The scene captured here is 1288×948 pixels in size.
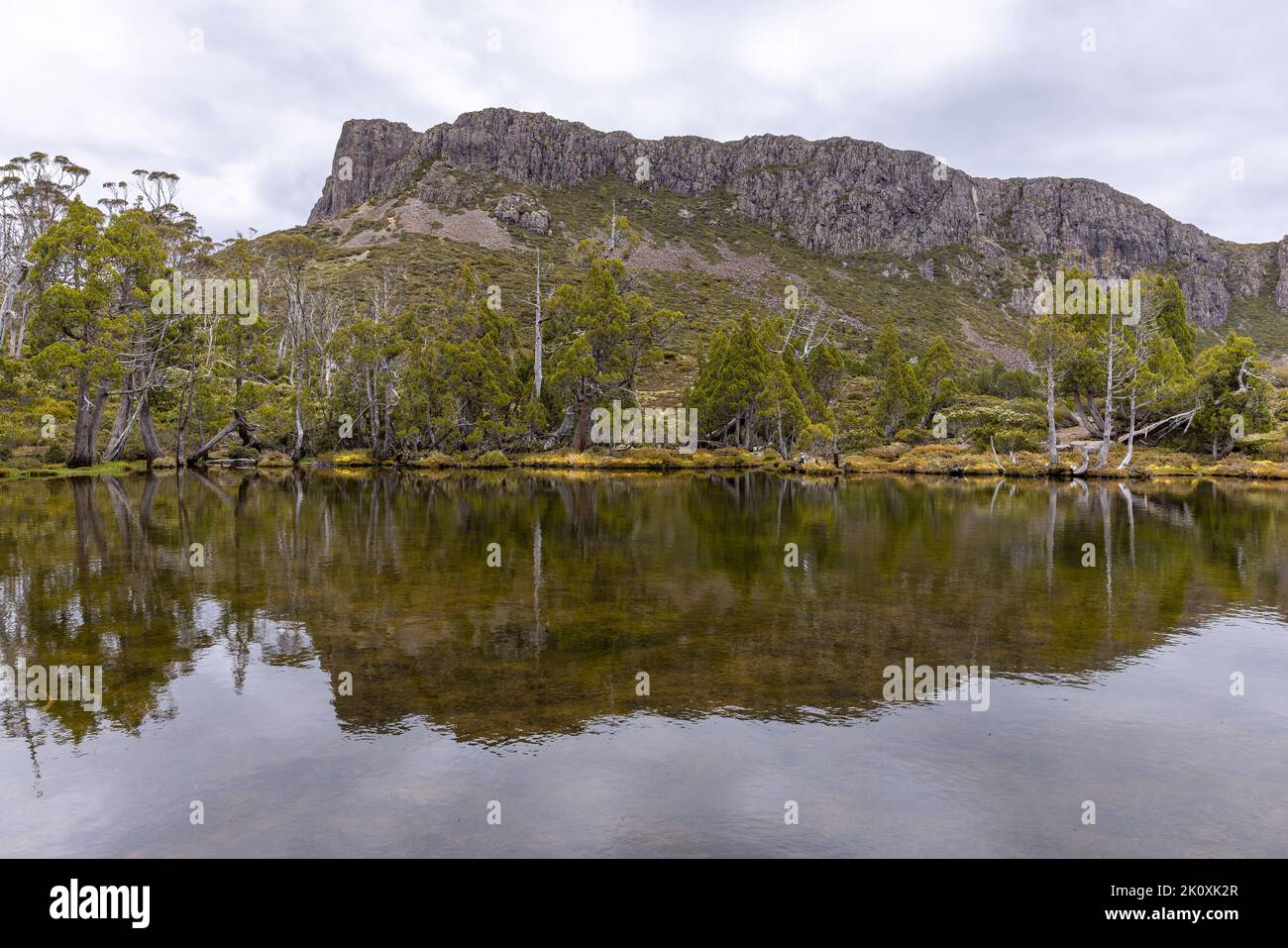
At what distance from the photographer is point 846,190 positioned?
174250 millimetres

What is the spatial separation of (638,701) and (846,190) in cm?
18548

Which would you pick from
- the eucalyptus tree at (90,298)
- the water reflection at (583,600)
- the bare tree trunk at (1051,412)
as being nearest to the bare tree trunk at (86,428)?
the eucalyptus tree at (90,298)

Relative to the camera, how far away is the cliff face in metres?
166

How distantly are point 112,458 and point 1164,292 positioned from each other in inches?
2934

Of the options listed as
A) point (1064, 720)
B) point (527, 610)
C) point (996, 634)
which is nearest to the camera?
point (1064, 720)

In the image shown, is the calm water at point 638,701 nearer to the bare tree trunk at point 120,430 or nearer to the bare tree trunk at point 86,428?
the bare tree trunk at point 86,428

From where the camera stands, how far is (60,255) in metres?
41.5

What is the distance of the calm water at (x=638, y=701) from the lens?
17.1 feet

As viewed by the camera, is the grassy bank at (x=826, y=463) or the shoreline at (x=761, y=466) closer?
the shoreline at (x=761, y=466)

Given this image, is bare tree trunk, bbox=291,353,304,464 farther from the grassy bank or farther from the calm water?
the calm water

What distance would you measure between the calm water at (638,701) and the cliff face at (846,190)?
160387 millimetres

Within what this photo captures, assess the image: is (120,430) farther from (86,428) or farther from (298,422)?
(298,422)
